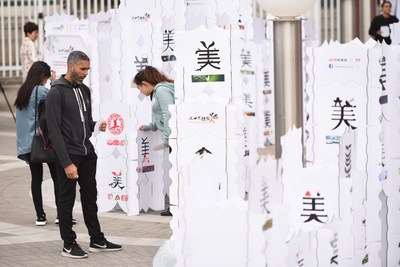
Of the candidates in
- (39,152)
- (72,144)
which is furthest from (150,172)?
(72,144)

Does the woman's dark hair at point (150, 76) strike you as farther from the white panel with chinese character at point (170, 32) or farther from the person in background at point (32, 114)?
the person in background at point (32, 114)

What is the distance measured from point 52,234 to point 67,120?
5.14 feet

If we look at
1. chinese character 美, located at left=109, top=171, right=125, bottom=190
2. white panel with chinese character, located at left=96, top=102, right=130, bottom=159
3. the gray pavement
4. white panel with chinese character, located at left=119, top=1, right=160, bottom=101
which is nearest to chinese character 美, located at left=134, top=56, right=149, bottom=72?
white panel with chinese character, located at left=119, top=1, right=160, bottom=101

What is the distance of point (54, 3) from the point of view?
876 inches

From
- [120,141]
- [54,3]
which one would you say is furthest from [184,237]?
[54,3]

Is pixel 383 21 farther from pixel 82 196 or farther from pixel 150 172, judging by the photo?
pixel 82 196

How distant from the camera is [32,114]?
10023 millimetres

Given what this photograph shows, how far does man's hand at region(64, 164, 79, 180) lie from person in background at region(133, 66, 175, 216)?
190 centimetres

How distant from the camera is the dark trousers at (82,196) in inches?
346

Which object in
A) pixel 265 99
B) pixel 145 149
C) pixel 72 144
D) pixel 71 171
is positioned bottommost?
pixel 71 171

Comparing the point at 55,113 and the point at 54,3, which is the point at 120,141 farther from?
the point at 54,3

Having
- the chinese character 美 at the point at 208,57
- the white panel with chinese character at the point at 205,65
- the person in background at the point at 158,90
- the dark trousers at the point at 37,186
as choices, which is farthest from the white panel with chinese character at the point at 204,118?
the dark trousers at the point at 37,186

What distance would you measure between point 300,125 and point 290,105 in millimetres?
175

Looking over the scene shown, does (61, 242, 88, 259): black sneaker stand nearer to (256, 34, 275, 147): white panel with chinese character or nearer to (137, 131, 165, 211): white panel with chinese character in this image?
(137, 131, 165, 211): white panel with chinese character
